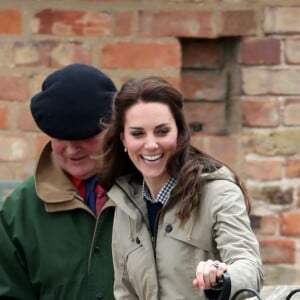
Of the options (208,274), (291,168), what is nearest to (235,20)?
(291,168)

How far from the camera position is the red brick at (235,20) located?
4.96 meters

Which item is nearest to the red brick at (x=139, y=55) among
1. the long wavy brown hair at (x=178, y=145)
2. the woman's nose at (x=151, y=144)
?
the long wavy brown hair at (x=178, y=145)

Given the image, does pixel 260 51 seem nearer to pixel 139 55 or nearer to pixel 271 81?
pixel 271 81

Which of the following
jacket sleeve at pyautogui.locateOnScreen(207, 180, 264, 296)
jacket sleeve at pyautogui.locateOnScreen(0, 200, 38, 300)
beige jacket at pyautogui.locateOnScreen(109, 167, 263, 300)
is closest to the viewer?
jacket sleeve at pyautogui.locateOnScreen(207, 180, 264, 296)

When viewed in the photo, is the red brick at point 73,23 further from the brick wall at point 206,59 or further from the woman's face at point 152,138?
the woman's face at point 152,138

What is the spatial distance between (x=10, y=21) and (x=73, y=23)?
24 cm

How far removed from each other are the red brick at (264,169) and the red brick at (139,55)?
0.48 m

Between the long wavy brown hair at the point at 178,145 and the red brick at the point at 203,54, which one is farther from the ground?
the red brick at the point at 203,54

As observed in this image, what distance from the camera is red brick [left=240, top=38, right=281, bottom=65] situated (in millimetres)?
4984

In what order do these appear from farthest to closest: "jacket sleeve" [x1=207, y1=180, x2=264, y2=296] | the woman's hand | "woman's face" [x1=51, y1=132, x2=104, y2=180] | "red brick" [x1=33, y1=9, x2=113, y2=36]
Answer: "red brick" [x1=33, y1=9, x2=113, y2=36] → "woman's face" [x1=51, y1=132, x2=104, y2=180] → "jacket sleeve" [x1=207, y1=180, x2=264, y2=296] → the woman's hand

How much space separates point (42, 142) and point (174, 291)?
1.87 meters

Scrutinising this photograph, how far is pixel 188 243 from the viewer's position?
3164 mm

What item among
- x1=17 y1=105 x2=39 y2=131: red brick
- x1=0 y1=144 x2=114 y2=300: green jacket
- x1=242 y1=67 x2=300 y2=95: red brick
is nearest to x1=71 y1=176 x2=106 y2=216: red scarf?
x1=0 y1=144 x2=114 y2=300: green jacket

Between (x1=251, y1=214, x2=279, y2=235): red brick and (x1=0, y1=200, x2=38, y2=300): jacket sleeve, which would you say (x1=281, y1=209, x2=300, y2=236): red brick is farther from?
(x1=0, y1=200, x2=38, y2=300): jacket sleeve
